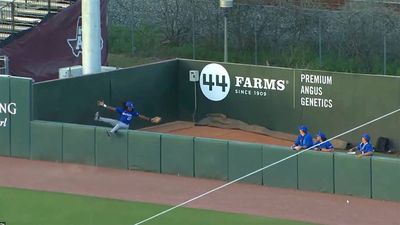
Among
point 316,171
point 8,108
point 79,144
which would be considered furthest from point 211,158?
point 8,108

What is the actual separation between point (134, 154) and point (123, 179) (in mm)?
803

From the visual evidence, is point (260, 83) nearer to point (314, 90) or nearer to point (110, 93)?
point (314, 90)

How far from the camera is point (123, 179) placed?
2430 cm

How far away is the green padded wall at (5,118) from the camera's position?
26672mm

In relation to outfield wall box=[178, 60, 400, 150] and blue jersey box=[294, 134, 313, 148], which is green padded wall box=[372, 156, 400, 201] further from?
outfield wall box=[178, 60, 400, 150]

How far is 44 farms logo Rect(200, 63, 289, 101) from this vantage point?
30.1 meters

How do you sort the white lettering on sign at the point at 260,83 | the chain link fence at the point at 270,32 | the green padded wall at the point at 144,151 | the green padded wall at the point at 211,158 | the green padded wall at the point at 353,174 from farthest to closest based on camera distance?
the chain link fence at the point at 270,32 < the white lettering on sign at the point at 260,83 < the green padded wall at the point at 144,151 < the green padded wall at the point at 211,158 < the green padded wall at the point at 353,174

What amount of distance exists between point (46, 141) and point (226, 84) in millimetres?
6572

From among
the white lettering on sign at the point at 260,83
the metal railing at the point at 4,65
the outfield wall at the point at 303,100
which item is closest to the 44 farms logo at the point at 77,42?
the metal railing at the point at 4,65

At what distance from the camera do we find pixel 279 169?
23.2 meters

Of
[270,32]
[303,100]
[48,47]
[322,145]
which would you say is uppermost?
[270,32]

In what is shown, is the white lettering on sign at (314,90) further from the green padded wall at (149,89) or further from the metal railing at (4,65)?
the metal railing at (4,65)

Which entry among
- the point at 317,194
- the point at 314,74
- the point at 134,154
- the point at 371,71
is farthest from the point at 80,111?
the point at 371,71

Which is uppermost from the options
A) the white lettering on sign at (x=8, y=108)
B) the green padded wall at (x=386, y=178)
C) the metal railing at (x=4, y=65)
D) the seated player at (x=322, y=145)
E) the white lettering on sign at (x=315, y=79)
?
the metal railing at (x=4, y=65)
